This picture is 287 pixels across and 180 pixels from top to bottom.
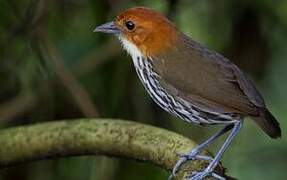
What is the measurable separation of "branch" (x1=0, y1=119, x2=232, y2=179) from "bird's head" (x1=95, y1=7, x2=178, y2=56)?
40 cm

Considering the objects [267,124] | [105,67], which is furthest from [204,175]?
[105,67]

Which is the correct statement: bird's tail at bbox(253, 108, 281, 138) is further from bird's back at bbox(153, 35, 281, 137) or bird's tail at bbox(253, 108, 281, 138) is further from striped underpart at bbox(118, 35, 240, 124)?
striped underpart at bbox(118, 35, 240, 124)

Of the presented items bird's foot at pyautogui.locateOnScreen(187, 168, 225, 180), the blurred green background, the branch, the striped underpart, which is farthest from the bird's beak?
bird's foot at pyautogui.locateOnScreen(187, 168, 225, 180)

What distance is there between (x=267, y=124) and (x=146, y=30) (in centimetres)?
77

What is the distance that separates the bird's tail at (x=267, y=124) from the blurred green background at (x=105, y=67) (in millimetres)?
1380

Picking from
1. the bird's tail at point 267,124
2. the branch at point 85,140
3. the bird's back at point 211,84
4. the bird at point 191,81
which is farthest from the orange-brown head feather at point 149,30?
the bird's tail at point 267,124

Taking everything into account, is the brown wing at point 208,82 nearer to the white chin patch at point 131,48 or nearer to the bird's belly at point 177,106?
the bird's belly at point 177,106

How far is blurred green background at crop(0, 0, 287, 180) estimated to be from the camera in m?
5.37

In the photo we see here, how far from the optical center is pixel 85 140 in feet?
13.5

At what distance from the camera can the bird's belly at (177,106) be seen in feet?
13.3

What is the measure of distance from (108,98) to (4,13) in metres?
0.79

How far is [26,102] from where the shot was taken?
5.46 meters

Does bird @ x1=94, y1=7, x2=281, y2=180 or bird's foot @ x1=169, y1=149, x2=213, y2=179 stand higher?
bird @ x1=94, y1=7, x2=281, y2=180

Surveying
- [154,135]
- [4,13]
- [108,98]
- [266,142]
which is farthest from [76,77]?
[154,135]
